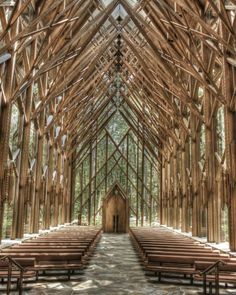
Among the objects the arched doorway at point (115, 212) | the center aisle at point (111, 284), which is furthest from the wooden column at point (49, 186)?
the center aisle at point (111, 284)

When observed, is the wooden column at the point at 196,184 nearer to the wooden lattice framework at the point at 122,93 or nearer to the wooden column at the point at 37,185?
the wooden lattice framework at the point at 122,93

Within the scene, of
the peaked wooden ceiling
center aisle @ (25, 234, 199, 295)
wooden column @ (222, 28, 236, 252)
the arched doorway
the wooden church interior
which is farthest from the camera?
the arched doorway

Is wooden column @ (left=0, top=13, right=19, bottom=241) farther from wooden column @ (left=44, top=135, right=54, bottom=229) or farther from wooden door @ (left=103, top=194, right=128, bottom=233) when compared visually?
wooden door @ (left=103, top=194, right=128, bottom=233)

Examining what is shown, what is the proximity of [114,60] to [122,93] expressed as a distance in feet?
12.4

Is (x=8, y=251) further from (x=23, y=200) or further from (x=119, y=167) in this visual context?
(x=119, y=167)

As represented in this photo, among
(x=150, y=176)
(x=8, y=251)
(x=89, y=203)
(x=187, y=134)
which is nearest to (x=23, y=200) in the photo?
(x=8, y=251)

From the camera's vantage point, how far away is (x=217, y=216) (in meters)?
11.5

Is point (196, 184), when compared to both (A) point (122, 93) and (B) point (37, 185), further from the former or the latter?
(A) point (122, 93)

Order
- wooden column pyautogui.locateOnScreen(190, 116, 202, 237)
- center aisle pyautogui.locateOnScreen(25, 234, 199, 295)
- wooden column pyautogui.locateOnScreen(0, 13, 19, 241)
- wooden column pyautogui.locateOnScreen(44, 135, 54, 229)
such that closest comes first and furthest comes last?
center aisle pyautogui.locateOnScreen(25, 234, 199, 295) < wooden column pyautogui.locateOnScreen(0, 13, 19, 241) < wooden column pyautogui.locateOnScreen(190, 116, 202, 237) < wooden column pyautogui.locateOnScreen(44, 135, 54, 229)

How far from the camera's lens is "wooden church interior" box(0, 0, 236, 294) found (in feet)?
27.5

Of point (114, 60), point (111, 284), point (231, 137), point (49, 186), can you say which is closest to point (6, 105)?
point (111, 284)

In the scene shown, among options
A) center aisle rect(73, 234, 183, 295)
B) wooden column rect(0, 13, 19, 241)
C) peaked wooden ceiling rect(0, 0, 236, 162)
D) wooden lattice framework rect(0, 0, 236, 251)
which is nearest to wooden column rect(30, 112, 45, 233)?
wooden lattice framework rect(0, 0, 236, 251)

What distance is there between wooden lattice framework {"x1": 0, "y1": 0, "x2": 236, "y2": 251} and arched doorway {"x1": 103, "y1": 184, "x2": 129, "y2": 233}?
244 centimetres

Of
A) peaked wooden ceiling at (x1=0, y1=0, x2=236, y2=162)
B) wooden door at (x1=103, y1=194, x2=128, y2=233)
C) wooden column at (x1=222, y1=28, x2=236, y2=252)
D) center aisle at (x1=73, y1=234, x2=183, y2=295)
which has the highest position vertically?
peaked wooden ceiling at (x1=0, y1=0, x2=236, y2=162)
